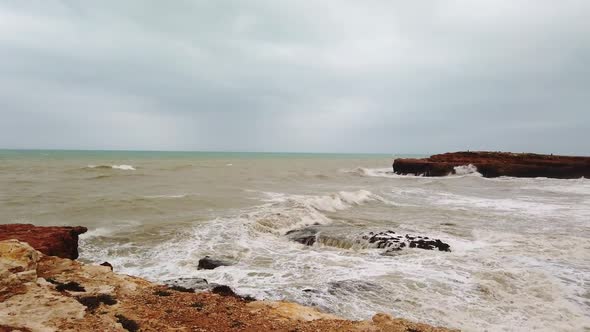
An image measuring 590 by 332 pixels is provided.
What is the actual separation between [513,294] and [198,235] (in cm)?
941

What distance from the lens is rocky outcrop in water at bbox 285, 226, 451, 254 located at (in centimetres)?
1114

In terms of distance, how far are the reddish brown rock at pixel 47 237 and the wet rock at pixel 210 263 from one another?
9.51 feet

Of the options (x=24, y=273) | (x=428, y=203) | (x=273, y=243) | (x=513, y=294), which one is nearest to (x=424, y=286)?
(x=513, y=294)

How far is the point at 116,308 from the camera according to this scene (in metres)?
4.66

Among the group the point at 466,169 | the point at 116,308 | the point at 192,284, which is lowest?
the point at 192,284

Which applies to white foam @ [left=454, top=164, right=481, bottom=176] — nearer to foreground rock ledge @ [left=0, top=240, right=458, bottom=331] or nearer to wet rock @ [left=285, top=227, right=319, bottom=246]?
wet rock @ [left=285, top=227, right=319, bottom=246]

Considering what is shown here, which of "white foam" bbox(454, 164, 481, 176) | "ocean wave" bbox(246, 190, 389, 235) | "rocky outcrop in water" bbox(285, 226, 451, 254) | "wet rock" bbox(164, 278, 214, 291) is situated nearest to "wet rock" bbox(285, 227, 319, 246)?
"rocky outcrop in water" bbox(285, 226, 451, 254)

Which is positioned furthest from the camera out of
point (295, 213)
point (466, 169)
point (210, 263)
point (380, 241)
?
point (466, 169)

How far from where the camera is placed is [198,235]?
12.7 meters

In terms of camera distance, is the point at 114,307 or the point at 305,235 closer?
the point at 114,307

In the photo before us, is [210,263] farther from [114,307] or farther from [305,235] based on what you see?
[114,307]

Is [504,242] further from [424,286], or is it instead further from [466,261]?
[424,286]

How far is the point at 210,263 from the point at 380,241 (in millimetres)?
5360

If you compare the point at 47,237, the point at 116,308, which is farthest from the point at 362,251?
the point at 47,237
